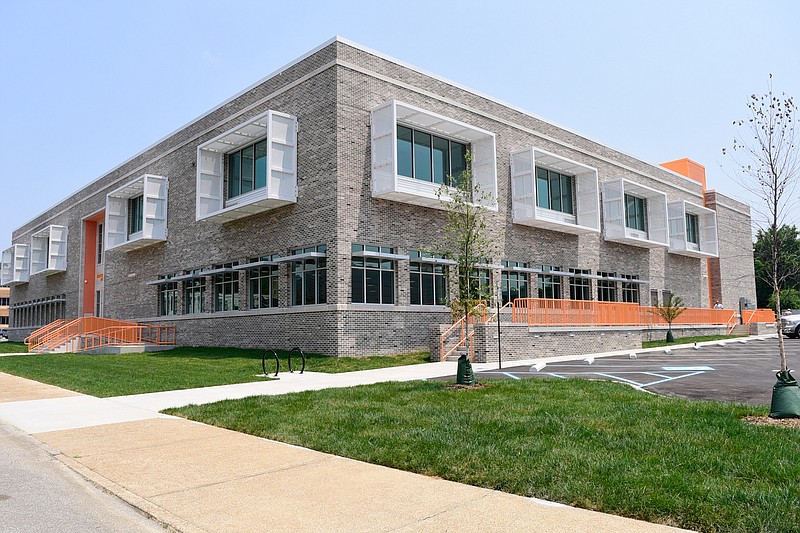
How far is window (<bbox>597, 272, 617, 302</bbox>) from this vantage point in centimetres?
3384

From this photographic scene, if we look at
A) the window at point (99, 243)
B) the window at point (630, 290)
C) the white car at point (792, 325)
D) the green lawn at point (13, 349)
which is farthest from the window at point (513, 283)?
the window at point (99, 243)

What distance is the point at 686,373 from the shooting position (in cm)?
1477

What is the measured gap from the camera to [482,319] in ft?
70.5

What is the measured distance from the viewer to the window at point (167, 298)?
32.1 meters

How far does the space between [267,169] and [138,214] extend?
17.7 meters

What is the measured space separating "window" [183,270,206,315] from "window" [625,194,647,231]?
2393 cm

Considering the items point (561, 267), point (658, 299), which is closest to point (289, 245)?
point (561, 267)

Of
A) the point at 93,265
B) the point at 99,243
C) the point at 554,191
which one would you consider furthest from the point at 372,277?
the point at 99,243

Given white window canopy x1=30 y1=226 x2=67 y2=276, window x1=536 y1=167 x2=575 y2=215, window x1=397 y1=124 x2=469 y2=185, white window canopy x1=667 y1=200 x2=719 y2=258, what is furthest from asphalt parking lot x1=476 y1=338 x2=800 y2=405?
white window canopy x1=30 y1=226 x2=67 y2=276

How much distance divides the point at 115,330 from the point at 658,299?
103ft

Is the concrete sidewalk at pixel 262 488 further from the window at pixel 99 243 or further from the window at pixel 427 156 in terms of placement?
the window at pixel 99 243

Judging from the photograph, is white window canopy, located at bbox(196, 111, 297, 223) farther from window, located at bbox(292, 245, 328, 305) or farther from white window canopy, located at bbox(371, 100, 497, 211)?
white window canopy, located at bbox(371, 100, 497, 211)

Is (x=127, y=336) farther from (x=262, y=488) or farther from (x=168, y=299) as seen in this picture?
(x=262, y=488)

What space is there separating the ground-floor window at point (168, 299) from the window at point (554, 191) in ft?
61.9
